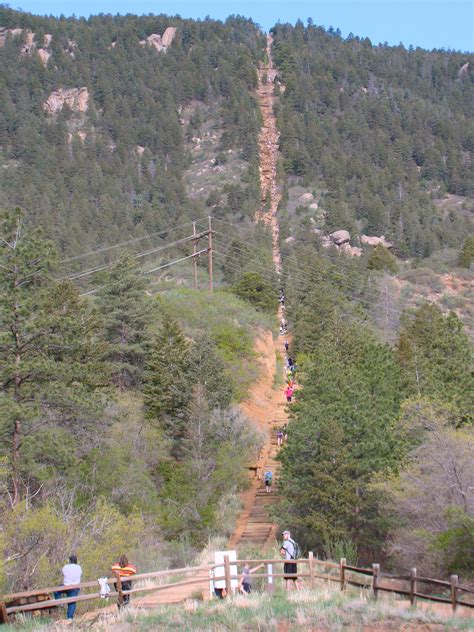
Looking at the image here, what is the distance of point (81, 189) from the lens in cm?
8438

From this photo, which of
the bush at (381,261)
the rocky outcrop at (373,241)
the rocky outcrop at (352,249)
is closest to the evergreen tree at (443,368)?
the bush at (381,261)

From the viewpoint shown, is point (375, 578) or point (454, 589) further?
point (375, 578)

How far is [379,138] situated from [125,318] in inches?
2844

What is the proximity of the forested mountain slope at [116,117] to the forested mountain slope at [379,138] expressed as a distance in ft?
19.7

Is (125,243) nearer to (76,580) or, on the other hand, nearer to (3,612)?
(76,580)

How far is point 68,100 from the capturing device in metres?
116

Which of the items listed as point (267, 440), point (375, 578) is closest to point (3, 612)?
point (375, 578)

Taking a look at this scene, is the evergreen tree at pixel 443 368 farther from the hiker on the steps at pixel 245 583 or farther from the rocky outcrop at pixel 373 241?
the rocky outcrop at pixel 373 241

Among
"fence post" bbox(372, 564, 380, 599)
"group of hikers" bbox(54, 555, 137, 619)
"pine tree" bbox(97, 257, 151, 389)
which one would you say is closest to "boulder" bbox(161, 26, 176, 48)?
"pine tree" bbox(97, 257, 151, 389)

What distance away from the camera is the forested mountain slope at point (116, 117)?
78.9 metres

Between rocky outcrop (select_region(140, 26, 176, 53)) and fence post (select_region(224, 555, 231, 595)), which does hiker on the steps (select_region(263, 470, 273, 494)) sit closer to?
fence post (select_region(224, 555, 231, 595))

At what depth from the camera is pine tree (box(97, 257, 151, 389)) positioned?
4081 centimetres

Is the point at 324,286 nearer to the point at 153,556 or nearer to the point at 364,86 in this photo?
the point at 153,556

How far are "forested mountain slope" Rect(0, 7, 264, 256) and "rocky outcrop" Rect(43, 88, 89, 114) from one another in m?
0.15
